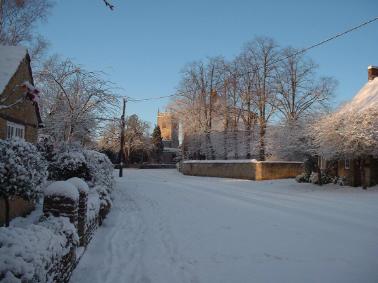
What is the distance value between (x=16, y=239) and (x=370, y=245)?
7.76 metres

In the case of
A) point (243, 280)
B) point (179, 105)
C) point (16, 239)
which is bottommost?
point (243, 280)

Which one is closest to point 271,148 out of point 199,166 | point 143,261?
point 199,166

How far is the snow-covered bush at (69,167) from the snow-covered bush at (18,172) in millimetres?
5000

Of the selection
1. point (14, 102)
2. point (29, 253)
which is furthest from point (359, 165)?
point (29, 253)

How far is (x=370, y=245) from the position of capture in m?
9.05

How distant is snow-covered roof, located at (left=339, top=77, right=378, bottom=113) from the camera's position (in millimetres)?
23719

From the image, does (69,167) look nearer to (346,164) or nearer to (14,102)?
(14,102)

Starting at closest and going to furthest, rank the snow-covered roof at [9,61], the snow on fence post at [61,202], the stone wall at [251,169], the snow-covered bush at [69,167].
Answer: the snow on fence post at [61,202], the snow-covered roof at [9,61], the snow-covered bush at [69,167], the stone wall at [251,169]

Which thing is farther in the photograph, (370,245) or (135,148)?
(135,148)

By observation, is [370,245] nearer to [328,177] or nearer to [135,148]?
[328,177]

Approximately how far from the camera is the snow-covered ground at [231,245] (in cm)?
671

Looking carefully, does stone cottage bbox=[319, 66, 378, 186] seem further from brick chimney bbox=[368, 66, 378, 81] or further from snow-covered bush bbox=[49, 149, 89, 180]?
snow-covered bush bbox=[49, 149, 89, 180]

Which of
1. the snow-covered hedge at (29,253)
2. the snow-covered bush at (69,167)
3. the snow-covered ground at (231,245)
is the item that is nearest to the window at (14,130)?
the snow-covered bush at (69,167)

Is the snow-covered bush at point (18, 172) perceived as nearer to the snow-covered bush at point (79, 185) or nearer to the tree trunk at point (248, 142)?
the snow-covered bush at point (79, 185)
